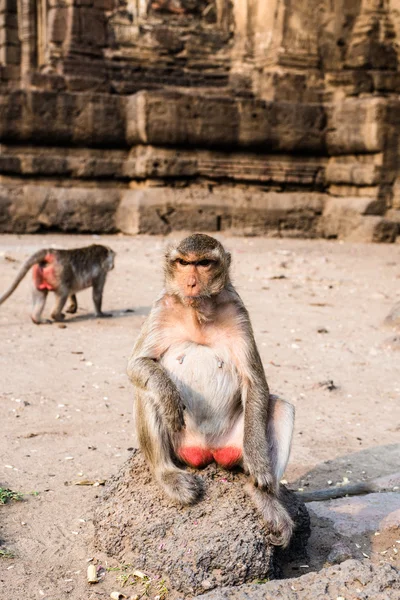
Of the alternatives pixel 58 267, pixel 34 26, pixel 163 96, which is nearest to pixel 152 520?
pixel 58 267

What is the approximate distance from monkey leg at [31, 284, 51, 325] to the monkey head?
4.61m

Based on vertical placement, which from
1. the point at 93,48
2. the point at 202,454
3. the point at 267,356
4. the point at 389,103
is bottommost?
the point at 267,356

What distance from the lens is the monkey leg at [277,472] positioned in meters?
3.06

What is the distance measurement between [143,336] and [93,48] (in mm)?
11288

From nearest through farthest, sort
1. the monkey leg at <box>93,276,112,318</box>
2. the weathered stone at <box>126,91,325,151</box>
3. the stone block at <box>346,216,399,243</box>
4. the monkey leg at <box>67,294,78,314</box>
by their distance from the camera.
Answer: the monkey leg at <box>93,276,112,318</box> → the monkey leg at <box>67,294,78,314</box> → the weathered stone at <box>126,91,325,151</box> → the stone block at <box>346,216,399,243</box>

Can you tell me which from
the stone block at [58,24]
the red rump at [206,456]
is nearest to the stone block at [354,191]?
the stone block at [58,24]

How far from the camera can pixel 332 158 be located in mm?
14188

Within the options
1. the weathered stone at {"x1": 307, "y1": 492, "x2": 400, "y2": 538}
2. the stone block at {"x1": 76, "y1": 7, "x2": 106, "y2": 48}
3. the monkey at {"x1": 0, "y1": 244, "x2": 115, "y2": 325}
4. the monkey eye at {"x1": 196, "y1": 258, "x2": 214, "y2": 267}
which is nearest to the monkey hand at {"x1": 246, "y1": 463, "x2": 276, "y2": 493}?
the weathered stone at {"x1": 307, "y1": 492, "x2": 400, "y2": 538}

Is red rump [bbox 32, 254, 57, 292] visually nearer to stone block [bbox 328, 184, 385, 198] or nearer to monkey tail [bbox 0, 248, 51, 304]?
monkey tail [bbox 0, 248, 51, 304]

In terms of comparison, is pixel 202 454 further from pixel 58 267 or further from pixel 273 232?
pixel 273 232

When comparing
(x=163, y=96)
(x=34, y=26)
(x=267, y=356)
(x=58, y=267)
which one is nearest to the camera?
(x=267, y=356)

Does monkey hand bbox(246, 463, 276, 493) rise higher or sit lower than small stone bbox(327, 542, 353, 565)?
higher

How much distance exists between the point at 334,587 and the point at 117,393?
3.12m

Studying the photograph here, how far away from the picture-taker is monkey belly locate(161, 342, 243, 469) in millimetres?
3271
